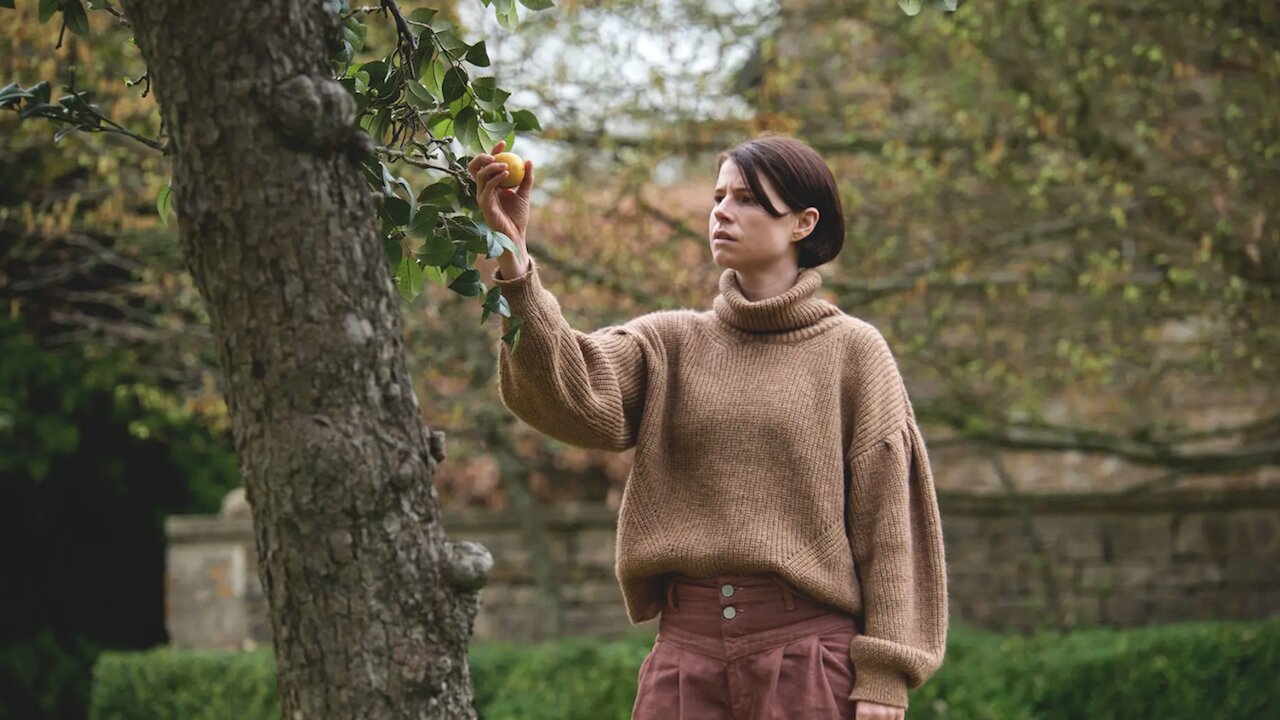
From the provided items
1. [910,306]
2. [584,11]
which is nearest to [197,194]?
[584,11]

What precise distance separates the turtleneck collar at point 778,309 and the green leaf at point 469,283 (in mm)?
611

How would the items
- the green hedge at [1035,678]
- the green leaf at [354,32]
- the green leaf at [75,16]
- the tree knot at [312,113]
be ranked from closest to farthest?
the tree knot at [312,113], the green leaf at [75,16], the green leaf at [354,32], the green hedge at [1035,678]

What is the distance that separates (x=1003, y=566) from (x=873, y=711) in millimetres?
5609

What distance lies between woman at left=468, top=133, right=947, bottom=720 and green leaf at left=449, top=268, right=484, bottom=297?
0.16 metres

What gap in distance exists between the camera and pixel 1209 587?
7629mm

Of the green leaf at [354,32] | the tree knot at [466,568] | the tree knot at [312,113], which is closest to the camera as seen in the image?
the tree knot at [312,113]

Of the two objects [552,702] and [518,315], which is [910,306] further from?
[518,315]

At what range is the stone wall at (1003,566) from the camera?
7.63 metres

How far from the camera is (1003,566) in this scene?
7.84 m

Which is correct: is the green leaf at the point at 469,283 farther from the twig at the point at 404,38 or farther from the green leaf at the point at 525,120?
the twig at the point at 404,38

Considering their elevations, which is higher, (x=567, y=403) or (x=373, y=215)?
(x=373, y=215)

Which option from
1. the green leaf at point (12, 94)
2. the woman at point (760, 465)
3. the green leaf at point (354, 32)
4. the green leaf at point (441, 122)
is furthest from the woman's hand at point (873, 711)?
the green leaf at point (12, 94)

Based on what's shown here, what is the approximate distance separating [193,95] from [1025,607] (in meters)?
6.65

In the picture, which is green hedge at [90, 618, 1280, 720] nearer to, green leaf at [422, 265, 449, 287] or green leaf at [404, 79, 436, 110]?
green leaf at [422, 265, 449, 287]
